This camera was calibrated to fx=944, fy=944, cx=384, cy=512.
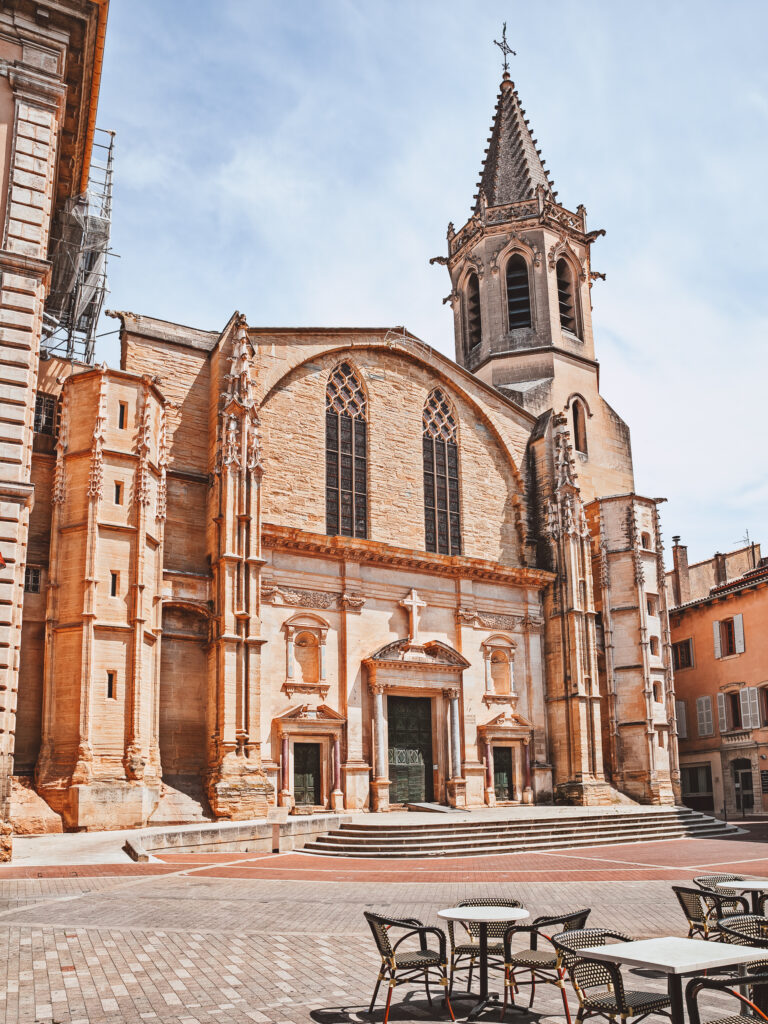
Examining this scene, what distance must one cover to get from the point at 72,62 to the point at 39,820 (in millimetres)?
15634

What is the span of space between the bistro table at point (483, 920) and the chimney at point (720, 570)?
42.2m

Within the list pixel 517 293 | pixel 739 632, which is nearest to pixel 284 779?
pixel 739 632

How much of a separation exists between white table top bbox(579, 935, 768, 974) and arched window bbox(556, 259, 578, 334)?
34301mm

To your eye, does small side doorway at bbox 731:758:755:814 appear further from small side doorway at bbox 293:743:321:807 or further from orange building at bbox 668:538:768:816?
small side doorway at bbox 293:743:321:807

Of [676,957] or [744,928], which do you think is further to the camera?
[744,928]

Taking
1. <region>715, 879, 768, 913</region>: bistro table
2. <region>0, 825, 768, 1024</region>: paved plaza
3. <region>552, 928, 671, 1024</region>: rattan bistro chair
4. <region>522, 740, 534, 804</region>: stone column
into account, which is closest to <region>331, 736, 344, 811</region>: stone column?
<region>522, 740, 534, 804</region>: stone column

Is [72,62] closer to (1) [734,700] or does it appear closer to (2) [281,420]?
(2) [281,420]

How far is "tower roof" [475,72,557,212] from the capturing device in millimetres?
40000

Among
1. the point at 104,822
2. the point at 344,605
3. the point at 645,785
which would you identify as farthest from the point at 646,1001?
the point at 645,785

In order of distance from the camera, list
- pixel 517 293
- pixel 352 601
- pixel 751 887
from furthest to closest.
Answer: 1. pixel 517 293
2. pixel 352 601
3. pixel 751 887

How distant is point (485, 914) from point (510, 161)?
3908 cm

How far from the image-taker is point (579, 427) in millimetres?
36188

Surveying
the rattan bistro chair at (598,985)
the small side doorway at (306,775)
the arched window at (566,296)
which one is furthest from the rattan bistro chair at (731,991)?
the arched window at (566,296)

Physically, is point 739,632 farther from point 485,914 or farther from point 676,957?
point 676,957
